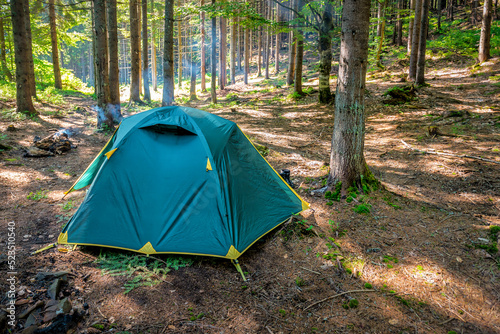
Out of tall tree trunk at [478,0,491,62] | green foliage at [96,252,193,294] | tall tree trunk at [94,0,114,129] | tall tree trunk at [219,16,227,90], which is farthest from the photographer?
tall tree trunk at [219,16,227,90]

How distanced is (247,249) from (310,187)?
7.30ft

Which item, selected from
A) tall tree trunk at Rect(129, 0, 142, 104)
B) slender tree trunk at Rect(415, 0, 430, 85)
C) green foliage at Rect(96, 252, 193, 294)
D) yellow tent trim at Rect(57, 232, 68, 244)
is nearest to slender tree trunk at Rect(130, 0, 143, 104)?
tall tree trunk at Rect(129, 0, 142, 104)

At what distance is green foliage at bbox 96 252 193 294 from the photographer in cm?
356

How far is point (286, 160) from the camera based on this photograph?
7590 millimetres

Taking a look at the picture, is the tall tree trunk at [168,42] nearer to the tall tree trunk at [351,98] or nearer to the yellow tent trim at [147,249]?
the tall tree trunk at [351,98]

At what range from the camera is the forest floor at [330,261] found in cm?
302

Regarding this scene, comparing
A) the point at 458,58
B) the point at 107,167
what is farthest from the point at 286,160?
the point at 458,58

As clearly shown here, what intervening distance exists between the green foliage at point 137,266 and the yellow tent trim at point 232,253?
55 cm

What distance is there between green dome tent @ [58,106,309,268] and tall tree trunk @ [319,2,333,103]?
367 inches

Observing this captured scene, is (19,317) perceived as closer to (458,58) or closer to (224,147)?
(224,147)

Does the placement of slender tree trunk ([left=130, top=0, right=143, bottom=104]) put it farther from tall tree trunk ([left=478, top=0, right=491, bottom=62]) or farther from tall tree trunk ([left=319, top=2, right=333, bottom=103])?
tall tree trunk ([left=478, top=0, right=491, bottom=62])

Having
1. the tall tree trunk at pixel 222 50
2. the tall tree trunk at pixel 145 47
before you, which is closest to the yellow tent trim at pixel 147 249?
the tall tree trunk at pixel 145 47

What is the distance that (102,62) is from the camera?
10023mm

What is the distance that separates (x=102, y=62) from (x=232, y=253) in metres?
9.28
